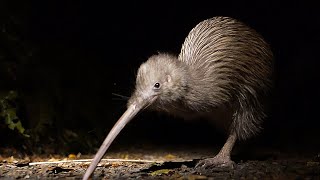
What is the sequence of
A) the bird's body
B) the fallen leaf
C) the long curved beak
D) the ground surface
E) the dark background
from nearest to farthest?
the long curved beak, the ground surface, the fallen leaf, the bird's body, the dark background

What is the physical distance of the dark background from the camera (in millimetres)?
6660

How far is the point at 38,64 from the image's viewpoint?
6777mm

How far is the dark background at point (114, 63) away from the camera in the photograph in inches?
262

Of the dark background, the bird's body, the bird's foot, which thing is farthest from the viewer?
the dark background

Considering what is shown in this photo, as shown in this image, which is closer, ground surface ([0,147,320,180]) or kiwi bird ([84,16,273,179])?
ground surface ([0,147,320,180])

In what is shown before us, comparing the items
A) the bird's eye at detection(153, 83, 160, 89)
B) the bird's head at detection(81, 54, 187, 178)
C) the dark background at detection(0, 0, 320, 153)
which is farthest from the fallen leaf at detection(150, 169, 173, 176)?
the dark background at detection(0, 0, 320, 153)

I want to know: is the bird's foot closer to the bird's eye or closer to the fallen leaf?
the fallen leaf

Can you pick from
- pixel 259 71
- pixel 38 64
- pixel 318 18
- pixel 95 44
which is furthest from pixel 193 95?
pixel 318 18

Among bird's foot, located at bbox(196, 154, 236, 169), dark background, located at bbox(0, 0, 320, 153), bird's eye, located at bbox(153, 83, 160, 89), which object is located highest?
dark background, located at bbox(0, 0, 320, 153)

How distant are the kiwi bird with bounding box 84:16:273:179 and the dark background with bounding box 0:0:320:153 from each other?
589 millimetres

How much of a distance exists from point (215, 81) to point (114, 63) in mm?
3288

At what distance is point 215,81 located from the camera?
4785mm

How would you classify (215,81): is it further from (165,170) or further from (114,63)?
(114,63)

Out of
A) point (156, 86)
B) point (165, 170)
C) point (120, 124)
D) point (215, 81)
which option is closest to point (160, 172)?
point (165, 170)
